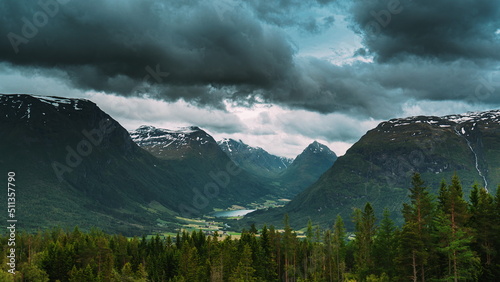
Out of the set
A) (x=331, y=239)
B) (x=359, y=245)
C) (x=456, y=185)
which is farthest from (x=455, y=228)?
(x=331, y=239)

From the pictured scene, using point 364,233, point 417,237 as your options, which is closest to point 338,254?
point 364,233

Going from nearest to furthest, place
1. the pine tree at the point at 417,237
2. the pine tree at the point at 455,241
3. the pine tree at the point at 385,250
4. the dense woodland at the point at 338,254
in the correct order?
the pine tree at the point at 455,241, the pine tree at the point at 417,237, the dense woodland at the point at 338,254, the pine tree at the point at 385,250

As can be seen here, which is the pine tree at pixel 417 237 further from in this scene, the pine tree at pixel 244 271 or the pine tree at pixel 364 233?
the pine tree at pixel 244 271

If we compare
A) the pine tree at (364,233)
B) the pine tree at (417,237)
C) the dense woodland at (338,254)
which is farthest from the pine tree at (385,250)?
the pine tree at (417,237)

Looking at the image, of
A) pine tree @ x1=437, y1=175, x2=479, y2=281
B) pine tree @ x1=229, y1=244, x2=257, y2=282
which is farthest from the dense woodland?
pine tree @ x1=229, y1=244, x2=257, y2=282

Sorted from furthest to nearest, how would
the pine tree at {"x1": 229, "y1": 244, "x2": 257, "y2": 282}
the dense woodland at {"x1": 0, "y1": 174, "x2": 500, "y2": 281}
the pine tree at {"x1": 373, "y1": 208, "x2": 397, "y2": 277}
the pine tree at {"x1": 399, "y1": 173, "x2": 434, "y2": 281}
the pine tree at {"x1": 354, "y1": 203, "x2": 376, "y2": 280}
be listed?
the pine tree at {"x1": 354, "y1": 203, "x2": 376, "y2": 280}
the pine tree at {"x1": 229, "y1": 244, "x2": 257, "y2": 282}
the pine tree at {"x1": 373, "y1": 208, "x2": 397, "y2": 277}
the dense woodland at {"x1": 0, "y1": 174, "x2": 500, "y2": 281}
the pine tree at {"x1": 399, "y1": 173, "x2": 434, "y2": 281}

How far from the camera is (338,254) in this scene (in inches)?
5468

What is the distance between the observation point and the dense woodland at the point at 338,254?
71812 millimetres

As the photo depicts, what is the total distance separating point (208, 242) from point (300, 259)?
36.5m

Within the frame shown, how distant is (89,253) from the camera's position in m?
135

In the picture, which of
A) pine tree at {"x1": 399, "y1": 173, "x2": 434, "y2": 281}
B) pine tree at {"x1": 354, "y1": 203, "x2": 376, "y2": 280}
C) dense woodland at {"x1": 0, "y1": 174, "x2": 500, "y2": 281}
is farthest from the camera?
pine tree at {"x1": 354, "y1": 203, "x2": 376, "y2": 280}

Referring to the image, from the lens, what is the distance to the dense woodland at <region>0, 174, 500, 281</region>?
71.8 meters

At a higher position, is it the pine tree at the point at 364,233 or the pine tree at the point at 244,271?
the pine tree at the point at 364,233

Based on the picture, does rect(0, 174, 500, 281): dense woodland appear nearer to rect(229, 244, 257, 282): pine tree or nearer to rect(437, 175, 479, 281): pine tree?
rect(437, 175, 479, 281): pine tree
